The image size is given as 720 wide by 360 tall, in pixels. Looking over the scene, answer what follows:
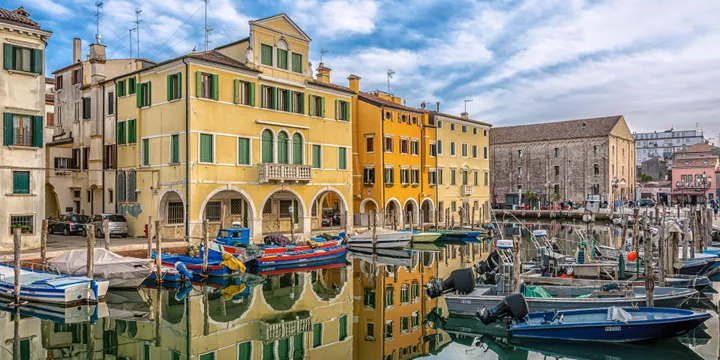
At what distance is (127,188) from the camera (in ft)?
97.6

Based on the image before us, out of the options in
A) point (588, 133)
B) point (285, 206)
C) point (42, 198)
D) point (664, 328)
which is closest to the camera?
point (664, 328)

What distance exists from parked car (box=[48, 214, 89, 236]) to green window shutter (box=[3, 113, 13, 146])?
245 inches

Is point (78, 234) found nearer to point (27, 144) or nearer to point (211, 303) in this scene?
point (27, 144)

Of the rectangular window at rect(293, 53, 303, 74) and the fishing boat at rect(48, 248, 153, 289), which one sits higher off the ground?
the rectangular window at rect(293, 53, 303, 74)

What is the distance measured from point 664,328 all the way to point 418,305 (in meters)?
7.62

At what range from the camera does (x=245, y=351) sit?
45.0 feet

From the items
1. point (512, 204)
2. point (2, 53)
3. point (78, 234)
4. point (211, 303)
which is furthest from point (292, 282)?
point (512, 204)

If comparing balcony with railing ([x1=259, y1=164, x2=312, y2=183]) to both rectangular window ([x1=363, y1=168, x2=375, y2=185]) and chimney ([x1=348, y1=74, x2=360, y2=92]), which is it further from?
chimney ([x1=348, y1=74, x2=360, y2=92])

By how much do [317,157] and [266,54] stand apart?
6.71m

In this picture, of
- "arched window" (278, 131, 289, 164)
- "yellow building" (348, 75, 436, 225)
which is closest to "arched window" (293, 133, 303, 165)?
"arched window" (278, 131, 289, 164)

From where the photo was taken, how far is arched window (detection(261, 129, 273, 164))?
3034 cm

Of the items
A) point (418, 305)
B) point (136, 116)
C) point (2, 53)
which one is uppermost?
point (2, 53)

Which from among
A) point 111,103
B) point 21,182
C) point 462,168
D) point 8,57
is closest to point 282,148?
point 111,103

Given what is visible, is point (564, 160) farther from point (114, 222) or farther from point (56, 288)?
point (56, 288)
